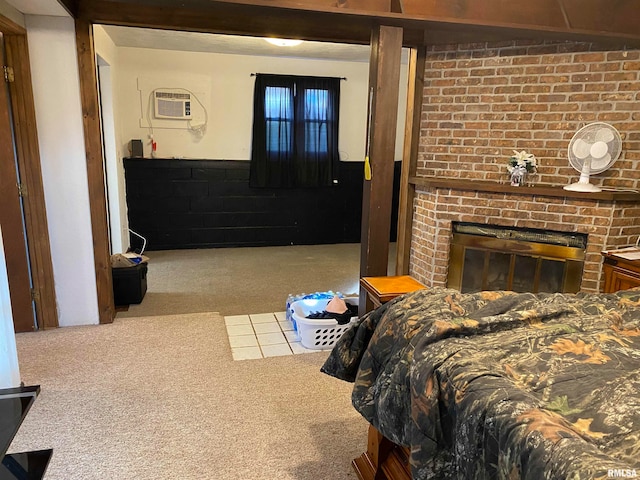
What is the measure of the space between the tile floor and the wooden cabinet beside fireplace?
6.26 feet

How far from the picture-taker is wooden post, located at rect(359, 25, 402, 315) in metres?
2.68

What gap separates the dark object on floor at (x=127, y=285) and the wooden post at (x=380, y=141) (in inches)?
76.4

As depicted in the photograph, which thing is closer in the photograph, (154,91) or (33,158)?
(33,158)

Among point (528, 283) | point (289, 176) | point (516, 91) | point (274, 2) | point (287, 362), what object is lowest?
point (287, 362)

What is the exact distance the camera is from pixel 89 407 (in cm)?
229

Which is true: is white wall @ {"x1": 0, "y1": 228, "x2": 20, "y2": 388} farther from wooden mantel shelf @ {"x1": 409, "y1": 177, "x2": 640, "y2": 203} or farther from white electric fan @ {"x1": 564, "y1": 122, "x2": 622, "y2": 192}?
white electric fan @ {"x1": 564, "y1": 122, "x2": 622, "y2": 192}

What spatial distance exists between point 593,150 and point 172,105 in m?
4.44

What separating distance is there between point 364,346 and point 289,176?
14.4 ft

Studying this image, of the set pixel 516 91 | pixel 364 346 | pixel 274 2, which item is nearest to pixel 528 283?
pixel 516 91

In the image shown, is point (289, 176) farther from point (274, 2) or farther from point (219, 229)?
point (274, 2)

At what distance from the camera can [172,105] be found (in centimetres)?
540

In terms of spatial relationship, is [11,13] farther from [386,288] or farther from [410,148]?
[410,148]

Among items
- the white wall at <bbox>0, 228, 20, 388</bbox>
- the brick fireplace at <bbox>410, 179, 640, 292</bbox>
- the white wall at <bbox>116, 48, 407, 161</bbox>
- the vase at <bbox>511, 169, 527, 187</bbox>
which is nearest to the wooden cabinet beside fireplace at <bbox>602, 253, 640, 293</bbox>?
the brick fireplace at <bbox>410, 179, 640, 292</bbox>

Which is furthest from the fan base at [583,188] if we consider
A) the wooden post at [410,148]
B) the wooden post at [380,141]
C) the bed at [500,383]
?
the bed at [500,383]
